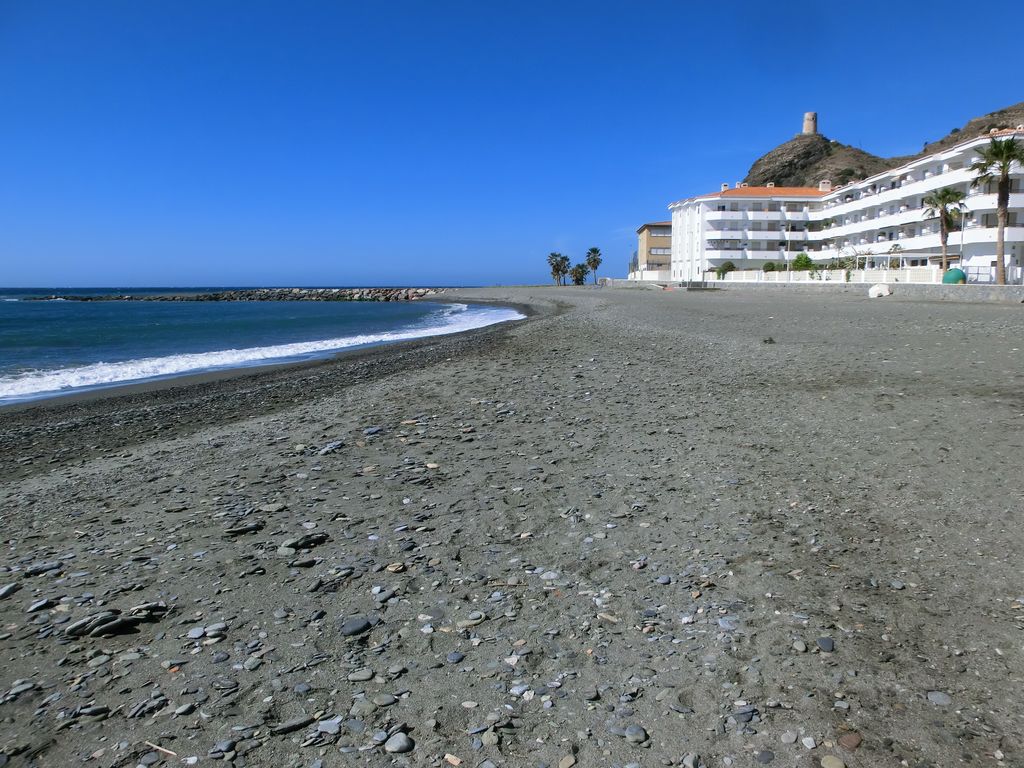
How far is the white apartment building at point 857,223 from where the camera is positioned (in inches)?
1827

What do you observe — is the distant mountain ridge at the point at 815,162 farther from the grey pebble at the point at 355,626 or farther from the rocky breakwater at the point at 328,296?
the grey pebble at the point at 355,626

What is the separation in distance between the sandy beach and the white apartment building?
145ft

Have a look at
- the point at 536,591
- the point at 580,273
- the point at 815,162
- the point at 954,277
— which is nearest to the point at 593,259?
the point at 580,273

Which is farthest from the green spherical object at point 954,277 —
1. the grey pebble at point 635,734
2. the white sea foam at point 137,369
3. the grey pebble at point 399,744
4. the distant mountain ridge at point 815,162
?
the distant mountain ridge at point 815,162

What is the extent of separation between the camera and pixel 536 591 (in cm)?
404

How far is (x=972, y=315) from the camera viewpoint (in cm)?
2138

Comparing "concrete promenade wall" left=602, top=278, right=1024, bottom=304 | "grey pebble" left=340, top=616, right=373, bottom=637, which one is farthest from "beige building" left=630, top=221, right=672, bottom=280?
"grey pebble" left=340, top=616, right=373, bottom=637

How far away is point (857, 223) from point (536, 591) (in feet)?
242

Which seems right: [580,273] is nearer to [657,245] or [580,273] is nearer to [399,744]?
[657,245]

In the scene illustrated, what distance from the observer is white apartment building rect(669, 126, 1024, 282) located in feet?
152

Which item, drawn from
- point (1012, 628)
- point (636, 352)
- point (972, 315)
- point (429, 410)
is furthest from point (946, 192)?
point (1012, 628)

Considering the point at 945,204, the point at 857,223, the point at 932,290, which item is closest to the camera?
the point at 932,290

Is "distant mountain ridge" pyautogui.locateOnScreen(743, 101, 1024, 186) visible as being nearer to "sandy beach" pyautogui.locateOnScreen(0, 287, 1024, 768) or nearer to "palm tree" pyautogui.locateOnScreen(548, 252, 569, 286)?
"palm tree" pyautogui.locateOnScreen(548, 252, 569, 286)

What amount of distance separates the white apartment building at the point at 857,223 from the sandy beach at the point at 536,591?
4426 cm
